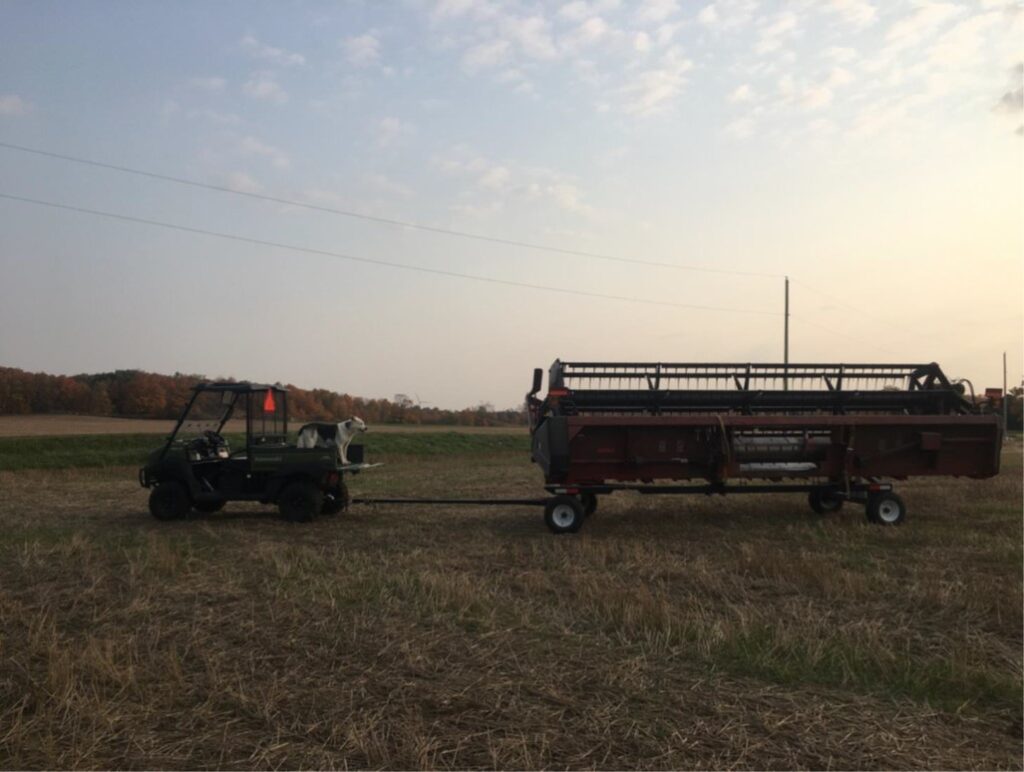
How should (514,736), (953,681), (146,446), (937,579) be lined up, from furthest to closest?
(146,446)
(937,579)
(953,681)
(514,736)

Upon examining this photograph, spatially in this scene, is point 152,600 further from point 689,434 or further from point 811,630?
point 689,434

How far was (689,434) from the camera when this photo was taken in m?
11.6

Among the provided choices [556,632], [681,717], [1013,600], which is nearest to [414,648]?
[556,632]

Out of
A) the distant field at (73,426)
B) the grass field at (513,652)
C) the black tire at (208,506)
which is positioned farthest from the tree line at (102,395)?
the grass field at (513,652)

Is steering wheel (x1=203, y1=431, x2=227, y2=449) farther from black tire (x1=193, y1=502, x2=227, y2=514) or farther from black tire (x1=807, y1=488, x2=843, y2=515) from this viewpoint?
black tire (x1=807, y1=488, x2=843, y2=515)

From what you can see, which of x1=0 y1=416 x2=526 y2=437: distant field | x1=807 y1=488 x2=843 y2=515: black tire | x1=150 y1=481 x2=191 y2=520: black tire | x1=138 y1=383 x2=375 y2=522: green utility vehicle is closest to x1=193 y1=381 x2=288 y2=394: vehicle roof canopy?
x1=138 y1=383 x2=375 y2=522: green utility vehicle

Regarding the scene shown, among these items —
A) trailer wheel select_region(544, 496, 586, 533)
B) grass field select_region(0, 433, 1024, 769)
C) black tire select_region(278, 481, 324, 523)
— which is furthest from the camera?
black tire select_region(278, 481, 324, 523)

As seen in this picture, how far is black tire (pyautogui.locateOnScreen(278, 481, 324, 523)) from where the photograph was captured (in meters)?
12.2

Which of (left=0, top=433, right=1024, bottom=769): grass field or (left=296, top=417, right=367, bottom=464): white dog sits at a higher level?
(left=296, top=417, right=367, bottom=464): white dog

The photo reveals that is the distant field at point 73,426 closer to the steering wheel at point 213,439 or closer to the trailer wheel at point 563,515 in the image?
the steering wheel at point 213,439

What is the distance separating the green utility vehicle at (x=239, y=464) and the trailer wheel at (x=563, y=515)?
330 cm

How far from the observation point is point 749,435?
1166cm

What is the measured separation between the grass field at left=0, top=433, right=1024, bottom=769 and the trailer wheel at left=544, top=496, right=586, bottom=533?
4.28 ft

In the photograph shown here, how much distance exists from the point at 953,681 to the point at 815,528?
666cm
